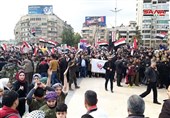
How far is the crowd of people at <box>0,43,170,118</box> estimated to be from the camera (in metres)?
4.38

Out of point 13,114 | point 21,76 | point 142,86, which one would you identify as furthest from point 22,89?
point 142,86

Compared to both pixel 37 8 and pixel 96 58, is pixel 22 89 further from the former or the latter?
pixel 37 8

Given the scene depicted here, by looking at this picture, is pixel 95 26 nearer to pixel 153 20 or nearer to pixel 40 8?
pixel 153 20

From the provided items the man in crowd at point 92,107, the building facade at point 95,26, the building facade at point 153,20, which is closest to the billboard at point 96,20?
the building facade at point 95,26

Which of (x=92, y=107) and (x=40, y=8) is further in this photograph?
(x=40, y=8)

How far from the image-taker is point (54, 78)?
14.2 meters

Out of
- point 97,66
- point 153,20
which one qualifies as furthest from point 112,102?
point 153,20

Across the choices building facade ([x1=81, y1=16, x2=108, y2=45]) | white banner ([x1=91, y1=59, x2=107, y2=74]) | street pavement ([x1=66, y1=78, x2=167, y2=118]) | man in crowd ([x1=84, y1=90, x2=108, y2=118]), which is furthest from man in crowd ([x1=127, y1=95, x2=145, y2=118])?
building facade ([x1=81, y1=16, x2=108, y2=45])

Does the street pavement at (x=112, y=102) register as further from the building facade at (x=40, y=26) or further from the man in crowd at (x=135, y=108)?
the building facade at (x=40, y=26)

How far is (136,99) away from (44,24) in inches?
5470

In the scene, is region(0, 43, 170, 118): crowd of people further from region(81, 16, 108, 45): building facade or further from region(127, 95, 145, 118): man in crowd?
region(81, 16, 108, 45): building facade

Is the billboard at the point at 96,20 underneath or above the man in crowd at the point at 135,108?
above

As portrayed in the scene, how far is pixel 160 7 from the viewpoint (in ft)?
368

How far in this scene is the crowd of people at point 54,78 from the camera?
4.38 m
